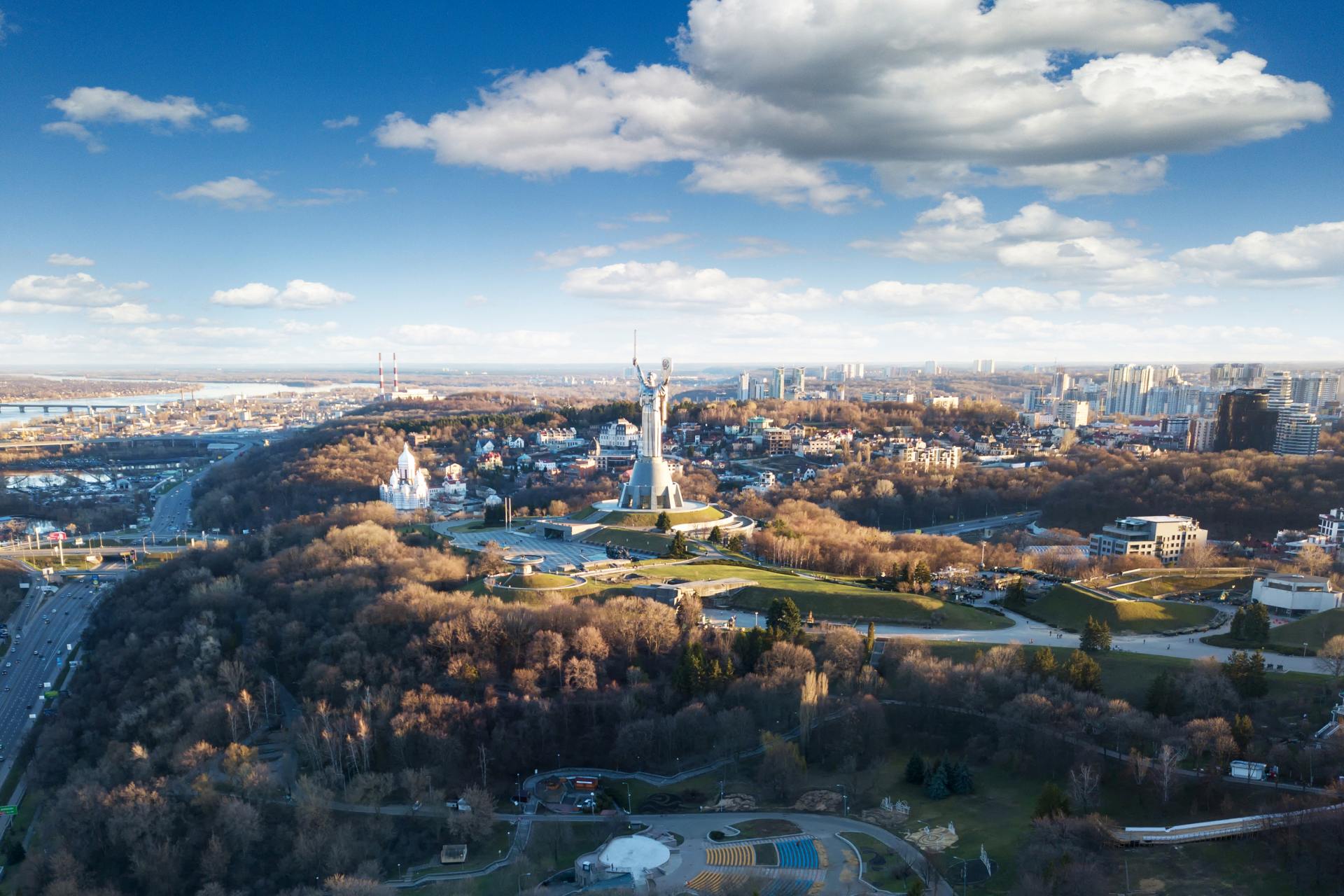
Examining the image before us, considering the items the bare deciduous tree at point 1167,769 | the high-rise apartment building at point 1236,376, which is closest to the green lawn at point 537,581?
the bare deciduous tree at point 1167,769

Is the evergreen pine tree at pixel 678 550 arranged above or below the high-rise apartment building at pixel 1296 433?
below

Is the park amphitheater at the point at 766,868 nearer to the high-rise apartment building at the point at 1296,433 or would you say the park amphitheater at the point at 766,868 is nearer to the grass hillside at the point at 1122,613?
the grass hillside at the point at 1122,613

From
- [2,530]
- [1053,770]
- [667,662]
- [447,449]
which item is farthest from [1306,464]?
[2,530]

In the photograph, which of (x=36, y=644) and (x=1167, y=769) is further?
(x=36, y=644)

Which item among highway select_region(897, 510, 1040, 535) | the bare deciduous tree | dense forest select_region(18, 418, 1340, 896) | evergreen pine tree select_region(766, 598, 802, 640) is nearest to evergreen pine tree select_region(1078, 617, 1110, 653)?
dense forest select_region(18, 418, 1340, 896)

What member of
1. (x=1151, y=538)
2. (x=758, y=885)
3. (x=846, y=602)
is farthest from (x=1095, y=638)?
(x=1151, y=538)

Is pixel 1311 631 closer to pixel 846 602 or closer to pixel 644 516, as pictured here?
pixel 846 602
